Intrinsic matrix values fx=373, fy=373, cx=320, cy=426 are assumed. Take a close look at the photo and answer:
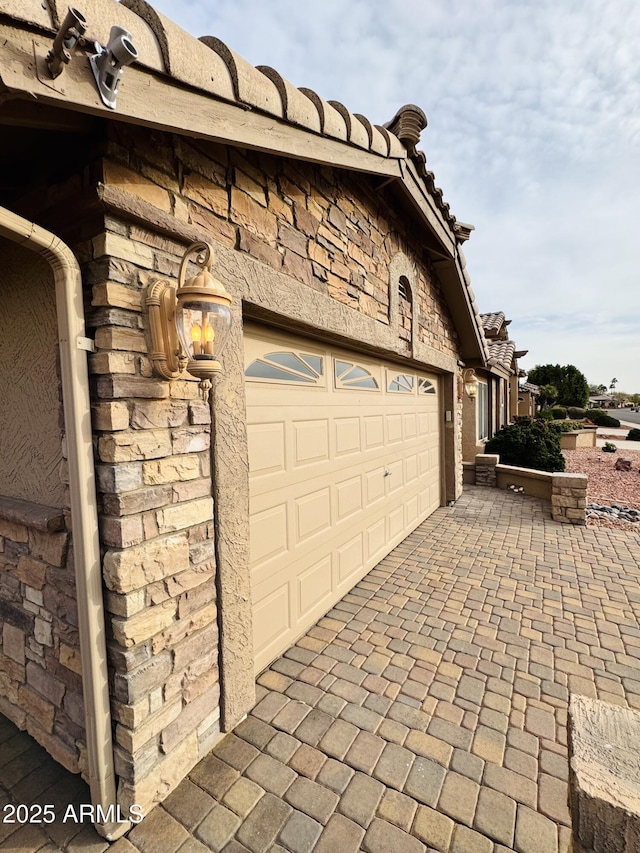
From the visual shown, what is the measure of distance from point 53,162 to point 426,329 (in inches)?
210

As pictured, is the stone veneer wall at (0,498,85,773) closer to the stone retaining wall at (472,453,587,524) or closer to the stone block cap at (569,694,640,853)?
the stone block cap at (569,694,640,853)

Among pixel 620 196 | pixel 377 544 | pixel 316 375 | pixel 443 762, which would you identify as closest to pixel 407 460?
pixel 377 544

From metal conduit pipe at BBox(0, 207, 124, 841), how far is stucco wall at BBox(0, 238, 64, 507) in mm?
354

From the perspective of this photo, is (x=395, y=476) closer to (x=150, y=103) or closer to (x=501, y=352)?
(x=150, y=103)

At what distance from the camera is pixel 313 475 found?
347cm

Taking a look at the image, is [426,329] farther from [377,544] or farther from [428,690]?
[428,690]

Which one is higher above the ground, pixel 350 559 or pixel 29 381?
pixel 29 381

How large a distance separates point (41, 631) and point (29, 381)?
1.42 m

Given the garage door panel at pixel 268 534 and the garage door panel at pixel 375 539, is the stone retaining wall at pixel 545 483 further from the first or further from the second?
the garage door panel at pixel 268 534

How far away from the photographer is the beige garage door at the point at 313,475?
285cm

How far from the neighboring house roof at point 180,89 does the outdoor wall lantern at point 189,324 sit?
56 cm

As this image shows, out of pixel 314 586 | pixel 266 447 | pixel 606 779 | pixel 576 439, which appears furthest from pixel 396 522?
pixel 576 439

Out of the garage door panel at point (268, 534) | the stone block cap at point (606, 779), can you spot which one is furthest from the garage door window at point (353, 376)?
the stone block cap at point (606, 779)

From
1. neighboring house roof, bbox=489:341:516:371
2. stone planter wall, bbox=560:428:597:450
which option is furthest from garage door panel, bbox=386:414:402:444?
stone planter wall, bbox=560:428:597:450
